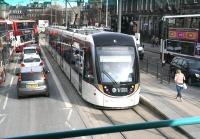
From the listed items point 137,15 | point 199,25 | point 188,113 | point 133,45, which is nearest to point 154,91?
point 133,45

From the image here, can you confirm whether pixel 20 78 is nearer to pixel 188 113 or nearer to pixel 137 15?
pixel 188 113

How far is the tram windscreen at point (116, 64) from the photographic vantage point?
62.0 feet

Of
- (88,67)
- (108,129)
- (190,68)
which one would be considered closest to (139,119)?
(88,67)

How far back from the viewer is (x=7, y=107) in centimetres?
2064

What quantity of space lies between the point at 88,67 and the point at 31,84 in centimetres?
418

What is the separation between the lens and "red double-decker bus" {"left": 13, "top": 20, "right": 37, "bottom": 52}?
5394 cm

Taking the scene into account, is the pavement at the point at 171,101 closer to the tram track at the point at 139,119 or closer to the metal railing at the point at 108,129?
the tram track at the point at 139,119

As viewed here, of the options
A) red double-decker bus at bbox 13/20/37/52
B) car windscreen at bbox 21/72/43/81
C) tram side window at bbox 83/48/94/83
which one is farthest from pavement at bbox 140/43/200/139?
red double-decker bus at bbox 13/20/37/52

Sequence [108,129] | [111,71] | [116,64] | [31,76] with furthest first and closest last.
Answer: [31,76]
[116,64]
[111,71]
[108,129]

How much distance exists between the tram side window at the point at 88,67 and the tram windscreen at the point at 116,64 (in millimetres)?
534

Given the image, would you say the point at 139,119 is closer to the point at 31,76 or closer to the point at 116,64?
the point at 116,64

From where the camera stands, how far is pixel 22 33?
2242 inches

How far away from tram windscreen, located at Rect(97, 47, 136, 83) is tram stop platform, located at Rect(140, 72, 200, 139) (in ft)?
5.65

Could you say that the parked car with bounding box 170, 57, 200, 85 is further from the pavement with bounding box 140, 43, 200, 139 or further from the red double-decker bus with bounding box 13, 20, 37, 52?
the red double-decker bus with bounding box 13, 20, 37, 52
